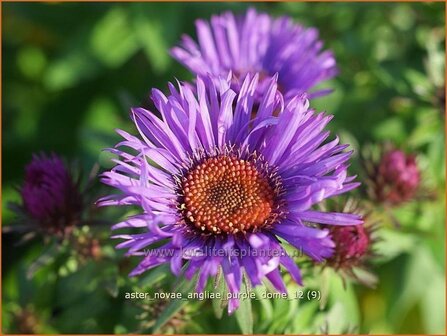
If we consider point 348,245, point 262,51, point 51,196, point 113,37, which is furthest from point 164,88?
point 348,245

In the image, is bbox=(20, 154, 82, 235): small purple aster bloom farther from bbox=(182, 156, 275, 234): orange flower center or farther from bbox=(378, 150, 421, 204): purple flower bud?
bbox=(378, 150, 421, 204): purple flower bud

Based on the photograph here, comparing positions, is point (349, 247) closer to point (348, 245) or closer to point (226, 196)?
point (348, 245)

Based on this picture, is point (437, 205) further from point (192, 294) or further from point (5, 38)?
point (5, 38)

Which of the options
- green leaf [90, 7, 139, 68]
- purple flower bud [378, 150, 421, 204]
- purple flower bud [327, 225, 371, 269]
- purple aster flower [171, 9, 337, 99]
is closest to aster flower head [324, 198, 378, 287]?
purple flower bud [327, 225, 371, 269]

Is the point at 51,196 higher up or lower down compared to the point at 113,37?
lower down

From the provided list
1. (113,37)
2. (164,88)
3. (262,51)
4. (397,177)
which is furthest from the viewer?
(113,37)

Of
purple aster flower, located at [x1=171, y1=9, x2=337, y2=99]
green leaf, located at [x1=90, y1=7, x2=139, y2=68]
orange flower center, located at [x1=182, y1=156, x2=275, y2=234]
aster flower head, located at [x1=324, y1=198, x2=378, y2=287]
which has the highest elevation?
green leaf, located at [x1=90, y1=7, x2=139, y2=68]

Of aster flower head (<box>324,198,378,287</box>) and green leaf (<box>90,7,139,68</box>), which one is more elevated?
green leaf (<box>90,7,139,68</box>)
